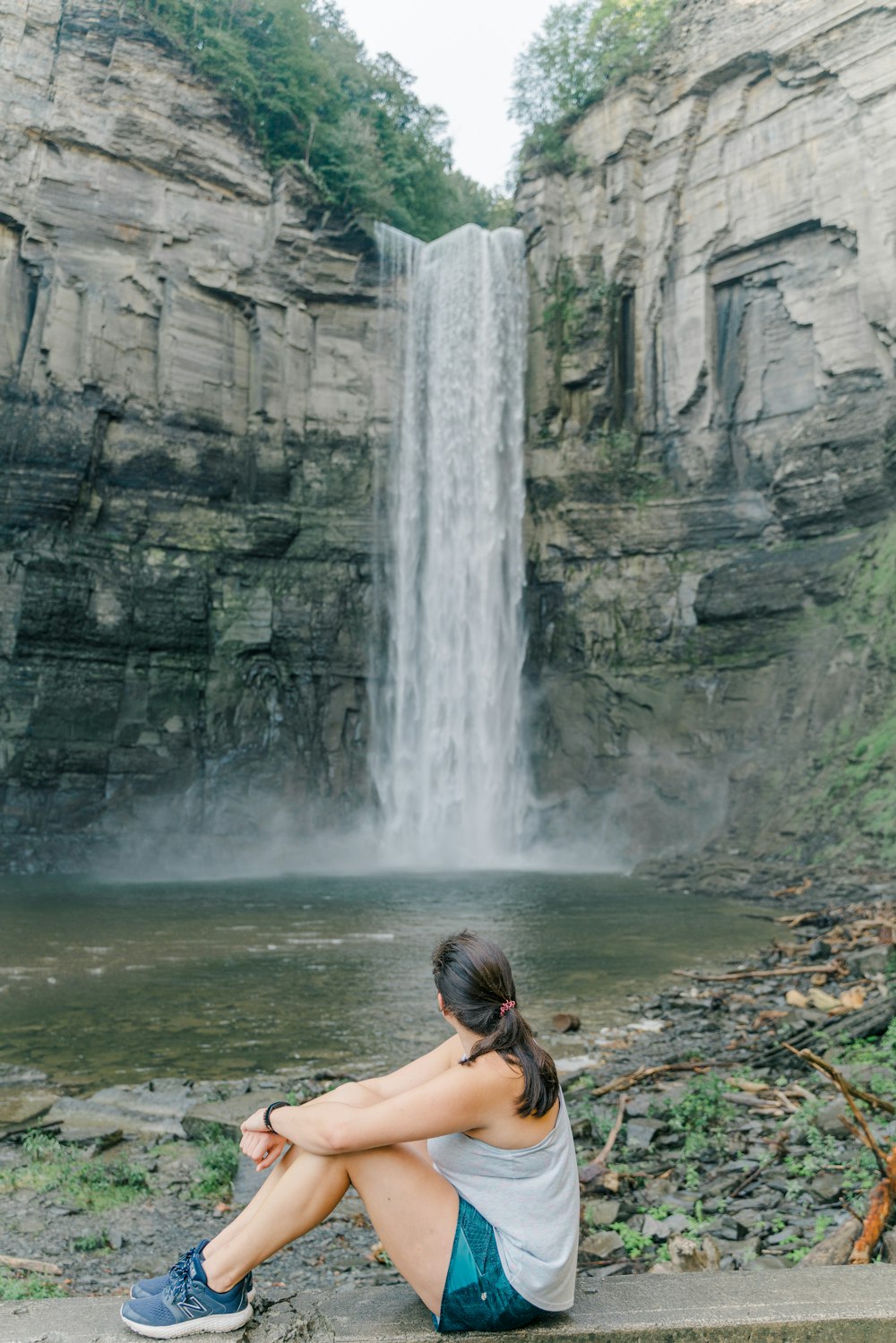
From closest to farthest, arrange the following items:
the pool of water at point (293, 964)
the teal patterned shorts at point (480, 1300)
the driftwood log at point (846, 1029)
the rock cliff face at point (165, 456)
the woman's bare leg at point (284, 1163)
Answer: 1. the teal patterned shorts at point (480, 1300)
2. the woman's bare leg at point (284, 1163)
3. the driftwood log at point (846, 1029)
4. the pool of water at point (293, 964)
5. the rock cliff face at point (165, 456)

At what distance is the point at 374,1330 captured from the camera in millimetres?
2369

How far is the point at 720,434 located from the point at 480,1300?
24536mm

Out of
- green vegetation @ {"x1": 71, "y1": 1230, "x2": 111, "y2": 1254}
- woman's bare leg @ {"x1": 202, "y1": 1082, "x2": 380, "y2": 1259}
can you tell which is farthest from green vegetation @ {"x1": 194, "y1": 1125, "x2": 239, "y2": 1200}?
woman's bare leg @ {"x1": 202, "y1": 1082, "x2": 380, "y2": 1259}

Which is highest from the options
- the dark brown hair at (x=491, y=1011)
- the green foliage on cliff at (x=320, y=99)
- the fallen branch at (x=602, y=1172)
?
the green foliage on cliff at (x=320, y=99)

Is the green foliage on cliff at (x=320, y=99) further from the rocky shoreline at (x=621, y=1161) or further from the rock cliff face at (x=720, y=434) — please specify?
the rocky shoreline at (x=621, y=1161)

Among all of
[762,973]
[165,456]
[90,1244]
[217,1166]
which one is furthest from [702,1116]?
[165,456]

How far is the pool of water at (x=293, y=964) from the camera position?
729cm

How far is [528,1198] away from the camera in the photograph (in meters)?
2.55

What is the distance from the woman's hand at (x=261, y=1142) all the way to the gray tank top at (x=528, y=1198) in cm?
46

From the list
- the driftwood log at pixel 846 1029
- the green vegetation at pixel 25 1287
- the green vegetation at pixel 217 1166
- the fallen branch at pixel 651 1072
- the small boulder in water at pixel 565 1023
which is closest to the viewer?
the green vegetation at pixel 25 1287

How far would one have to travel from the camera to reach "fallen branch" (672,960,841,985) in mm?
8812

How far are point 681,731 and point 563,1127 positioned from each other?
21762 millimetres

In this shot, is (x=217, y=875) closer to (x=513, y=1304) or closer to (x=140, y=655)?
(x=140, y=655)

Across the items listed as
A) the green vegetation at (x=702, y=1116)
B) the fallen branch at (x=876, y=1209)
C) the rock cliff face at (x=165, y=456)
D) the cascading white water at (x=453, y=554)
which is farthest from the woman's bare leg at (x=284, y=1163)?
the cascading white water at (x=453, y=554)
